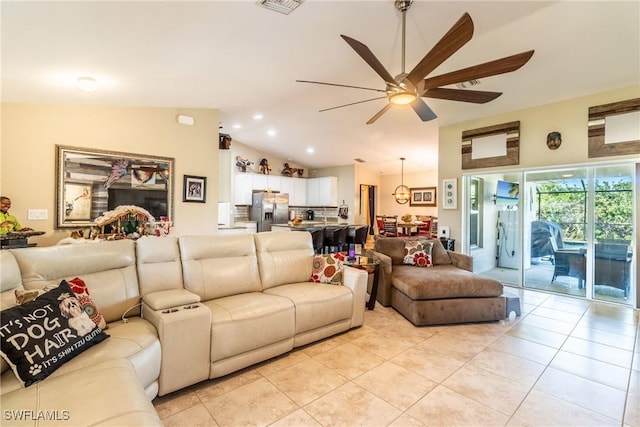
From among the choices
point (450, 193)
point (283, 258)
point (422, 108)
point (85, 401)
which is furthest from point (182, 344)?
point (450, 193)

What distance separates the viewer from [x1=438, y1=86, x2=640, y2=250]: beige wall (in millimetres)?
4081

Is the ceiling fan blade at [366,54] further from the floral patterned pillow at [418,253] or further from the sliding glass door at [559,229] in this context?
the sliding glass door at [559,229]

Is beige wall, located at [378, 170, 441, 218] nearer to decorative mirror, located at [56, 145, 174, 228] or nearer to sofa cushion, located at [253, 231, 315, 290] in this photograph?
sofa cushion, located at [253, 231, 315, 290]

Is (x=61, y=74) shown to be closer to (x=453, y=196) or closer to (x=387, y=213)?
(x=453, y=196)

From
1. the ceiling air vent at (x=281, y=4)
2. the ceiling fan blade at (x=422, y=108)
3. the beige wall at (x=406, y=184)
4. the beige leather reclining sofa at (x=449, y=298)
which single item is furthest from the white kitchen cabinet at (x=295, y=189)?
the ceiling air vent at (x=281, y=4)

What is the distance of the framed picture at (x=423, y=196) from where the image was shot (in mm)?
9383

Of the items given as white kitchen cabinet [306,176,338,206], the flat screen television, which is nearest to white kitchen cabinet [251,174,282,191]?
white kitchen cabinet [306,176,338,206]

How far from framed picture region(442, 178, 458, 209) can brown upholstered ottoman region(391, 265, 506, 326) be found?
2324 millimetres

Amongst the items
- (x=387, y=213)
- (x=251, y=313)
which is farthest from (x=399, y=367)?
(x=387, y=213)

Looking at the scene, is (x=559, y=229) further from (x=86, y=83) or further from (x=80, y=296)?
(x=86, y=83)

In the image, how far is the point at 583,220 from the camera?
4.43 meters

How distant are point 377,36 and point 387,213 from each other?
26.1ft

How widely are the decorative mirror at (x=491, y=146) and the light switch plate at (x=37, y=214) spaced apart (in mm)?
6178

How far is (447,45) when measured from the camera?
2.14 meters
